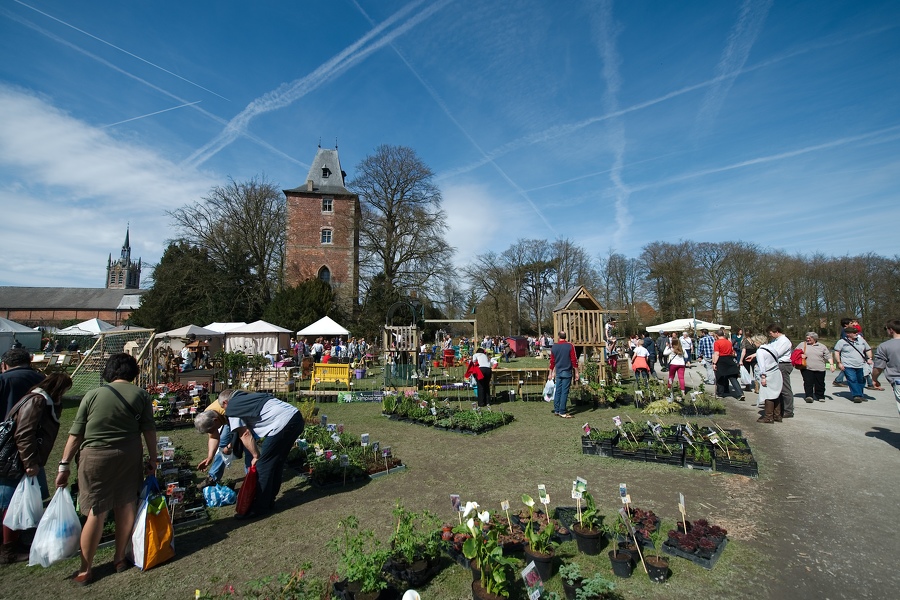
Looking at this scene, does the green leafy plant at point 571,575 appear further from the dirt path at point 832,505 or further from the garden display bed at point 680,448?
the garden display bed at point 680,448

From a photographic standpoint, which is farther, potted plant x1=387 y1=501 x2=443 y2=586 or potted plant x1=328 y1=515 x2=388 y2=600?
potted plant x1=387 y1=501 x2=443 y2=586

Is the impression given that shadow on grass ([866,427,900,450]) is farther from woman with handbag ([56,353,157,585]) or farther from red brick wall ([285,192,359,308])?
red brick wall ([285,192,359,308])

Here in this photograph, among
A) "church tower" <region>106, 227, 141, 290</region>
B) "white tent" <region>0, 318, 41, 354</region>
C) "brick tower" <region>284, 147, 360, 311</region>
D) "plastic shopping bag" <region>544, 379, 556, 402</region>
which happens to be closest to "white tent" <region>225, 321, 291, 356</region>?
"white tent" <region>0, 318, 41, 354</region>

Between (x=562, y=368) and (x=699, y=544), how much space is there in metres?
6.09

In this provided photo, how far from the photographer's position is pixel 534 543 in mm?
3578

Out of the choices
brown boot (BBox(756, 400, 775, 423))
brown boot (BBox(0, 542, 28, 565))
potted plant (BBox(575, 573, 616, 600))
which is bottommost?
brown boot (BBox(0, 542, 28, 565))

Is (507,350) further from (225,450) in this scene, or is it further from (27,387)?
(27,387)

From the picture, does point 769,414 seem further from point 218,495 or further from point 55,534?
point 55,534

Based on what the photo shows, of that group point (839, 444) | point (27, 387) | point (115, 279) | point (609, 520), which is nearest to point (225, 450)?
point (27, 387)

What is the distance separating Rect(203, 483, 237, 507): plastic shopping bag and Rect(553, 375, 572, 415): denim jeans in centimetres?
674

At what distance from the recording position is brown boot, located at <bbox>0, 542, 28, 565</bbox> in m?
3.92

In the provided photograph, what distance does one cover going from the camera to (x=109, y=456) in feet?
11.5

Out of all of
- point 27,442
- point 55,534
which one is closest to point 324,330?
point 27,442

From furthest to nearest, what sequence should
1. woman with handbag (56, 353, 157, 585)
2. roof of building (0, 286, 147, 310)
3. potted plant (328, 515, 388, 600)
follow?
roof of building (0, 286, 147, 310)
woman with handbag (56, 353, 157, 585)
potted plant (328, 515, 388, 600)
